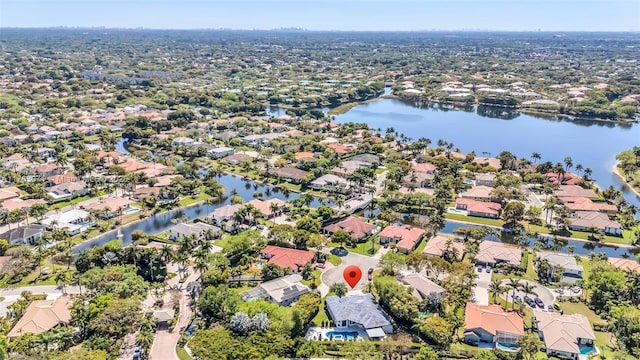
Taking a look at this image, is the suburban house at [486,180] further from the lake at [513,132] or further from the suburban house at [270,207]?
the suburban house at [270,207]

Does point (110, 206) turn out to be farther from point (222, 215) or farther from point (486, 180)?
point (486, 180)

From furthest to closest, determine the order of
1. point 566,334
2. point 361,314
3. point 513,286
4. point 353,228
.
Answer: point 353,228, point 513,286, point 361,314, point 566,334

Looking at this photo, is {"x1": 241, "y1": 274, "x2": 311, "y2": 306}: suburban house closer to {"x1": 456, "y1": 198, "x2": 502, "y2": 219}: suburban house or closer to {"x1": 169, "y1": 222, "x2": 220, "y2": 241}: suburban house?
{"x1": 169, "y1": 222, "x2": 220, "y2": 241}: suburban house

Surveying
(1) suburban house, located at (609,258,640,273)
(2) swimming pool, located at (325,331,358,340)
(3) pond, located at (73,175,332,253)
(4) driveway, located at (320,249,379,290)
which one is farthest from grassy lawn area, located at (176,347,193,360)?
(1) suburban house, located at (609,258,640,273)

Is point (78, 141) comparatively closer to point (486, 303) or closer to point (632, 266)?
point (486, 303)

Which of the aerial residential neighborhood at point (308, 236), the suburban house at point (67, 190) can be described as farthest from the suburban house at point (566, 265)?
the suburban house at point (67, 190)

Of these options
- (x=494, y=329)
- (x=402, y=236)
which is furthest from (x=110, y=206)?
(x=494, y=329)
